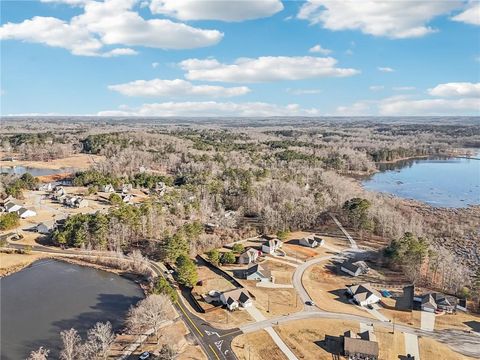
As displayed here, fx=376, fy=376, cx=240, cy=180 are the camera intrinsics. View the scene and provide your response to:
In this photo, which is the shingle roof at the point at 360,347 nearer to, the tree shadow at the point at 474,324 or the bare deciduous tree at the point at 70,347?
the tree shadow at the point at 474,324

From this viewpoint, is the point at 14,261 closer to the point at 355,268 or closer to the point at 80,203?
the point at 80,203

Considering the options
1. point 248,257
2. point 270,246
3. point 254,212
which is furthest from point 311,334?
point 254,212

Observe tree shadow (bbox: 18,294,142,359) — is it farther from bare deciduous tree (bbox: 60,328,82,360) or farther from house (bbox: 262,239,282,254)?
house (bbox: 262,239,282,254)

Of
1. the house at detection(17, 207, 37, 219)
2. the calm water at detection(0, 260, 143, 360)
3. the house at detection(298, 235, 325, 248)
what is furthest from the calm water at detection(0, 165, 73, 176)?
the house at detection(298, 235, 325, 248)

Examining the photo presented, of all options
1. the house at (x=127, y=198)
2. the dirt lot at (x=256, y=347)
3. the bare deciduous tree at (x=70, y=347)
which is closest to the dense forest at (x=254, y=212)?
the house at (x=127, y=198)

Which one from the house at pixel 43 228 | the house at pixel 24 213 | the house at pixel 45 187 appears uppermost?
the house at pixel 45 187

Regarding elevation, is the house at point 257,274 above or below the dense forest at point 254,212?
below
